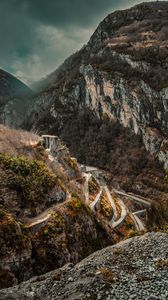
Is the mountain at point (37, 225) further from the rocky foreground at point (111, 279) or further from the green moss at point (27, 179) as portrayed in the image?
the rocky foreground at point (111, 279)

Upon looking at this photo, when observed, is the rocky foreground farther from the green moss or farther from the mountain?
the green moss

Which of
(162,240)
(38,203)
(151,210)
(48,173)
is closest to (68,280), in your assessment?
(162,240)

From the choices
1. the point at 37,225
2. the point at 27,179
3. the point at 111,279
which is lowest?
the point at 111,279

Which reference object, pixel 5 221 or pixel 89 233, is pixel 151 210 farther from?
pixel 5 221

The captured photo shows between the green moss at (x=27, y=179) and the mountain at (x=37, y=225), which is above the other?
the green moss at (x=27, y=179)

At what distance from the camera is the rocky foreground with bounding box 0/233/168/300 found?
28.8 meters

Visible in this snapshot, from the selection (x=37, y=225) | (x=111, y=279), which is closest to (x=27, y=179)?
(x=37, y=225)

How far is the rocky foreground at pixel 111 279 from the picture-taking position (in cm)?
2880

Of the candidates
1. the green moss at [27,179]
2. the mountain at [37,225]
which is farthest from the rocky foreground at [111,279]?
the green moss at [27,179]

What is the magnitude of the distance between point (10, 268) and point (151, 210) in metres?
119

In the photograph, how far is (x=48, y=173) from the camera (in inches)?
2290

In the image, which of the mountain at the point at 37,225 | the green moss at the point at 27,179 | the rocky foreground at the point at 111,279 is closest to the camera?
the rocky foreground at the point at 111,279

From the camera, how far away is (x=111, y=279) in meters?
Result: 30.5

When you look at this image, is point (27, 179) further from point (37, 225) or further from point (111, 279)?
point (111, 279)
